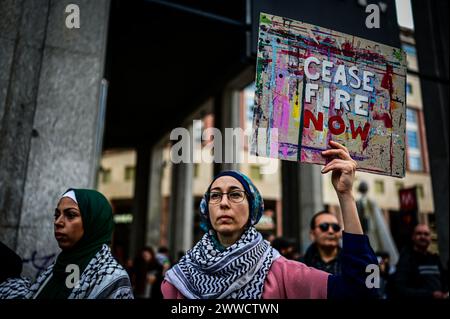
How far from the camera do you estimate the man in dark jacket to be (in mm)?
3920

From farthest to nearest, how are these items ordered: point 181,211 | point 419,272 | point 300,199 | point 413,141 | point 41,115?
1. point 413,141
2. point 181,211
3. point 300,199
4. point 419,272
5. point 41,115

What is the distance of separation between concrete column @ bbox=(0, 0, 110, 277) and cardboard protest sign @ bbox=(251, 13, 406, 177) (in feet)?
7.78

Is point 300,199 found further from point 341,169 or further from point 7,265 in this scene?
point 341,169

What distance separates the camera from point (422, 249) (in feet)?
13.6

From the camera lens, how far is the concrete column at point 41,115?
3.34 meters

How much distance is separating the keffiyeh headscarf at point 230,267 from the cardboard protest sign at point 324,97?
0.35 m

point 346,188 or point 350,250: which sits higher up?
point 346,188

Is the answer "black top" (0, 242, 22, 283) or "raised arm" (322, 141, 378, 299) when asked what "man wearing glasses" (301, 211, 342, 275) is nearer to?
"raised arm" (322, 141, 378, 299)

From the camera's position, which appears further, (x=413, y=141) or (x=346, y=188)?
(x=413, y=141)

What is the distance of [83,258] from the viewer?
2.09m

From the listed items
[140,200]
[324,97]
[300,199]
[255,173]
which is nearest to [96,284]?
[324,97]

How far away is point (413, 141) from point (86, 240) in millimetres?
28262

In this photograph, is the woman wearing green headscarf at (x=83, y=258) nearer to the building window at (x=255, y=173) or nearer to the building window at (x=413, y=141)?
the building window at (x=255, y=173)
